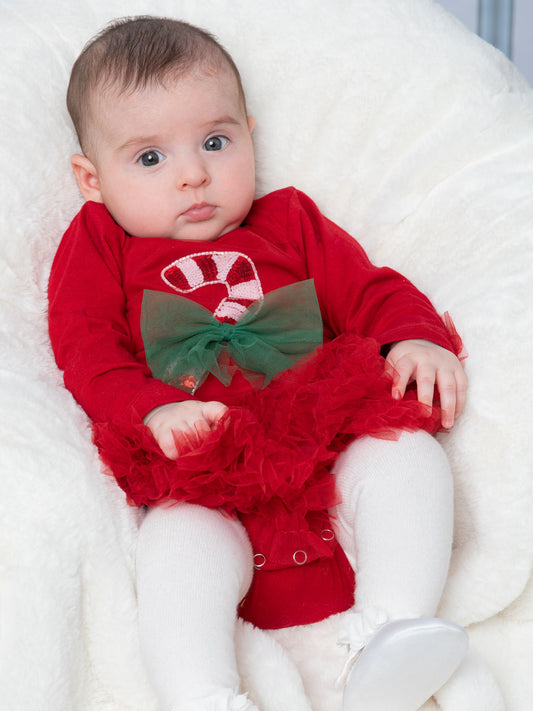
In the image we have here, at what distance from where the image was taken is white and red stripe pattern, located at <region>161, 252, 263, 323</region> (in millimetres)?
1290

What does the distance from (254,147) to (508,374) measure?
655 millimetres

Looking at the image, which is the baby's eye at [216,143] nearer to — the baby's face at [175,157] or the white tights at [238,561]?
the baby's face at [175,157]

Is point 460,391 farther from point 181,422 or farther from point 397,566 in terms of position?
point 181,422

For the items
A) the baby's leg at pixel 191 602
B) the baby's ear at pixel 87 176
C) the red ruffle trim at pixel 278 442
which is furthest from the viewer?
the baby's ear at pixel 87 176

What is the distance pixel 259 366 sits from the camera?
3.90 ft

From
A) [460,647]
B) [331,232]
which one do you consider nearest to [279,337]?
[331,232]

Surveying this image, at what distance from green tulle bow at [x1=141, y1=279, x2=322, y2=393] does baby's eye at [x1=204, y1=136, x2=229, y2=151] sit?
259 mm

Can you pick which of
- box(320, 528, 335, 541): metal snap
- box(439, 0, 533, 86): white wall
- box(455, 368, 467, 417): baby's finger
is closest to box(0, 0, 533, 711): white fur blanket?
box(455, 368, 467, 417): baby's finger

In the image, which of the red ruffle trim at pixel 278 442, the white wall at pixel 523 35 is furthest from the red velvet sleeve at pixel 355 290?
the white wall at pixel 523 35

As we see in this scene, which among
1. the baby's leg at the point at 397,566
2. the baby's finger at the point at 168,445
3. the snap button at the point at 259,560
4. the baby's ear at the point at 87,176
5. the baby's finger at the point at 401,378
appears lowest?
the snap button at the point at 259,560

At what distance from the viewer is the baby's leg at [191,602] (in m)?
0.91

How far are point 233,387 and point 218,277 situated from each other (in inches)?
7.7

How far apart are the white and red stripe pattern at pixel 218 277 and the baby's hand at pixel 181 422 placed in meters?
0.24

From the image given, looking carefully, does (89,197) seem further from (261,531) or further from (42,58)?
(261,531)
